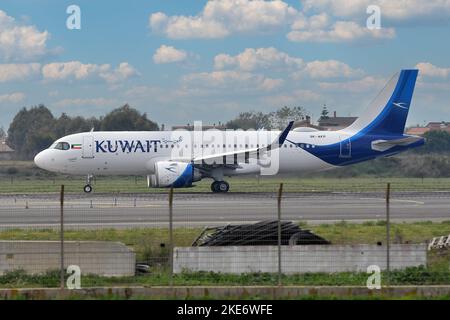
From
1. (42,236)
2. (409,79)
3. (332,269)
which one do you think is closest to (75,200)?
(42,236)

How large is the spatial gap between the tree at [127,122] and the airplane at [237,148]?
21600 mm

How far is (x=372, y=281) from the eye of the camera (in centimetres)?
1588

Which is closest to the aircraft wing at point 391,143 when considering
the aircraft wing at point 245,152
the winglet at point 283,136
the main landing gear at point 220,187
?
the aircraft wing at point 245,152

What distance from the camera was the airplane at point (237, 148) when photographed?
141ft

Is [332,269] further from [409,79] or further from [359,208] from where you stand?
[409,79]

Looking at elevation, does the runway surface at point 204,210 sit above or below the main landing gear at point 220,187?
below

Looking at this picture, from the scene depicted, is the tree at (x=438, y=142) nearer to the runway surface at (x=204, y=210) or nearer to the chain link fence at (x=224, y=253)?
the runway surface at (x=204, y=210)

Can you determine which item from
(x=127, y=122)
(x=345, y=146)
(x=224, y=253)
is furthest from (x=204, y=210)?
(x=127, y=122)

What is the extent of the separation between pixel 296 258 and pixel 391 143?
2831cm

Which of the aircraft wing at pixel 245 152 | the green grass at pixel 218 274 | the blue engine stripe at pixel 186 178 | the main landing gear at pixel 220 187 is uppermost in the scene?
the aircraft wing at pixel 245 152

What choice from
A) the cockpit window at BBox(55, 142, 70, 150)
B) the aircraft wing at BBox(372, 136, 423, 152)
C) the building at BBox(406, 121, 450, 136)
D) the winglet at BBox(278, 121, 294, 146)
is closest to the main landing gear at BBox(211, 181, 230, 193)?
the winglet at BBox(278, 121, 294, 146)

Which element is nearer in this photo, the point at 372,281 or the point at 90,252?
the point at 372,281
